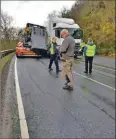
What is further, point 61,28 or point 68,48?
point 61,28

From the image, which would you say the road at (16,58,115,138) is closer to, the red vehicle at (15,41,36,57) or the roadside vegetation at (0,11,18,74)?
the roadside vegetation at (0,11,18,74)

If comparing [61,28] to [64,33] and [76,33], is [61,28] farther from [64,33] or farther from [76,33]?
[64,33]

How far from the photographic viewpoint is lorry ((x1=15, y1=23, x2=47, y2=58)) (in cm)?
3359

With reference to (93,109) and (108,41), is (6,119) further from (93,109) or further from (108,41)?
(108,41)

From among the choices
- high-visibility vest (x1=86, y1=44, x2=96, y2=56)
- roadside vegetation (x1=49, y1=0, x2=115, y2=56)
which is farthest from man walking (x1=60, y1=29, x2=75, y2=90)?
roadside vegetation (x1=49, y1=0, x2=115, y2=56)

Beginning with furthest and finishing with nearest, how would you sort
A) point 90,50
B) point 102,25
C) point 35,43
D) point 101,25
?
point 101,25 → point 102,25 → point 35,43 → point 90,50

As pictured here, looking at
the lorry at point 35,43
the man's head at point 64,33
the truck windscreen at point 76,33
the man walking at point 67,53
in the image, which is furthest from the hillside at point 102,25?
the man's head at point 64,33

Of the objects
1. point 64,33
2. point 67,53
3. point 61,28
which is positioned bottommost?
point 67,53

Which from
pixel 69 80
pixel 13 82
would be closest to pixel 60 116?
pixel 69 80

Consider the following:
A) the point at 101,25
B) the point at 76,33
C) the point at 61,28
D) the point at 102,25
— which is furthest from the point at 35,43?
the point at 101,25

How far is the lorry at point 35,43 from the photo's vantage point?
110 ft

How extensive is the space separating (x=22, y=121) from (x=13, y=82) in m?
6.96

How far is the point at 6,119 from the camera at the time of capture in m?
7.46

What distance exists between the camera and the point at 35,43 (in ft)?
112
